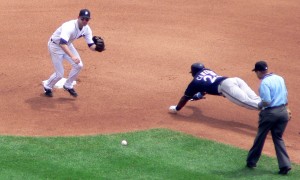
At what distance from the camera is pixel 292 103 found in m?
16.3

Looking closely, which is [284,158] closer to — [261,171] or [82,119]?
[261,171]

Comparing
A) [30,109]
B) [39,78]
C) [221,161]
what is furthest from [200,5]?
[221,161]

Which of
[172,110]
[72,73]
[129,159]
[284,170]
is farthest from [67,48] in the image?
[284,170]

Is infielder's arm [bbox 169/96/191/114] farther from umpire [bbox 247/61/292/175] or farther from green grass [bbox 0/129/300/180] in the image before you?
umpire [bbox 247/61/292/175]

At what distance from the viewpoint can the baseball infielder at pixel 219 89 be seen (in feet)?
49.2

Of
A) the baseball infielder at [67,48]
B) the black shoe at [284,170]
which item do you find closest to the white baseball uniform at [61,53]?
the baseball infielder at [67,48]

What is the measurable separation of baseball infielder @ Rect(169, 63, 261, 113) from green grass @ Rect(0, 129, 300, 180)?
1108 millimetres

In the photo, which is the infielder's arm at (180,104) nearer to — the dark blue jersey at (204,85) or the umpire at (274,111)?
the dark blue jersey at (204,85)

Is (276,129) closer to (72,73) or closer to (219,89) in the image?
(219,89)

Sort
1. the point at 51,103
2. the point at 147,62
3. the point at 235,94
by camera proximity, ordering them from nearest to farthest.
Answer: the point at 235,94, the point at 51,103, the point at 147,62

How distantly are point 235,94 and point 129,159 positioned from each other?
119 inches

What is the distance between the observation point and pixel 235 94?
49.3 ft

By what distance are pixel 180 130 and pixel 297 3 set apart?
11.1 meters

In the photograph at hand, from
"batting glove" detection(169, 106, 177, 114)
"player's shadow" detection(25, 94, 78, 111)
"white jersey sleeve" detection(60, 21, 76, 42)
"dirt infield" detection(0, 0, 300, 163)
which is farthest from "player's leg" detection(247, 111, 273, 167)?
"white jersey sleeve" detection(60, 21, 76, 42)
